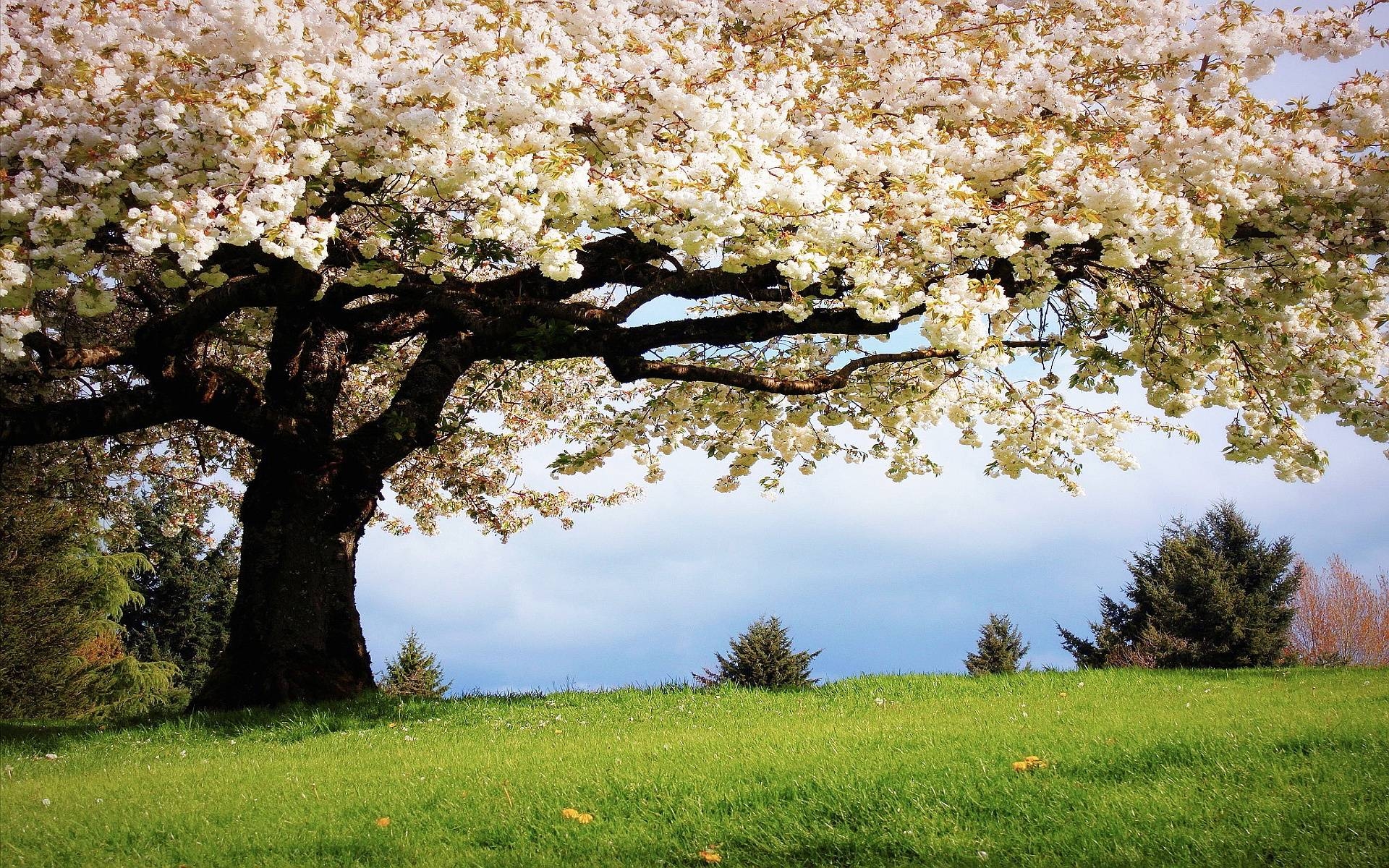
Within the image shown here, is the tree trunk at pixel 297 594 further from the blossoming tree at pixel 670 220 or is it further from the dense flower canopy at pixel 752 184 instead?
the dense flower canopy at pixel 752 184

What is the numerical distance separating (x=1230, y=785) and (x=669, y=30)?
7.29 m

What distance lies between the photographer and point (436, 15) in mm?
7168

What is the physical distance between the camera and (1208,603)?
21.6 meters

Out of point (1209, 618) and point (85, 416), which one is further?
point (1209, 618)

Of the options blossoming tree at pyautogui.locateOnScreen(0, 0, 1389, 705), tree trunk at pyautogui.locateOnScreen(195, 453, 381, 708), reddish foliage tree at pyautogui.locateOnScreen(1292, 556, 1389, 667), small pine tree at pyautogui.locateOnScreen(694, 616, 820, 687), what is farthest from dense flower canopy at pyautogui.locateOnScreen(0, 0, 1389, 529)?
reddish foliage tree at pyautogui.locateOnScreen(1292, 556, 1389, 667)

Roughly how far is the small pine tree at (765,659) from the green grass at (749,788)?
9.45 m

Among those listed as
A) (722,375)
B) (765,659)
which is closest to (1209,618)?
(765,659)

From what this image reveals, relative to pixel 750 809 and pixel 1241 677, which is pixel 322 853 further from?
pixel 1241 677

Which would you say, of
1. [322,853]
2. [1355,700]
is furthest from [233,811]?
[1355,700]

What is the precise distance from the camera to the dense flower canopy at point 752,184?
6594 mm

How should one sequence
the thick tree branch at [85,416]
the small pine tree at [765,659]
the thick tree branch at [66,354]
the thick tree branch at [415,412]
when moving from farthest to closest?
the small pine tree at [765,659] → the thick tree branch at [415,412] → the thick tree branch at [85,416] → the thick tree branch at [66,354]

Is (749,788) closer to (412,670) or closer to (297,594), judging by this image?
(297,594)

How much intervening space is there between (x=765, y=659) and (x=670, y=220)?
43.7ft

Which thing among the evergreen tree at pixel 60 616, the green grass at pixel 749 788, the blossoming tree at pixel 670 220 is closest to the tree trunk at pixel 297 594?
the blossoming tree at pixel 670 220
